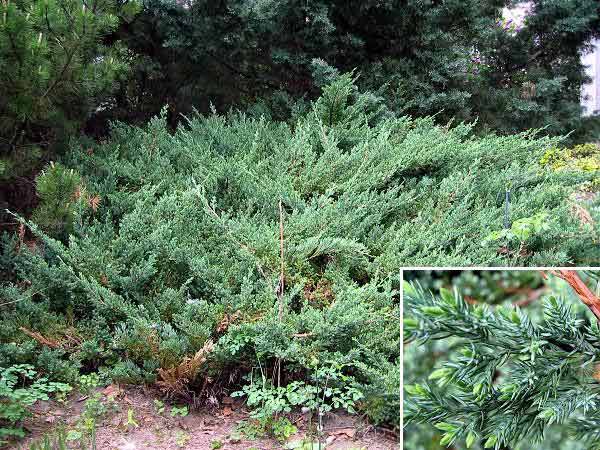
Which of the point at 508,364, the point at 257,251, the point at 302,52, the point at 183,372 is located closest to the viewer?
the point at 508,364

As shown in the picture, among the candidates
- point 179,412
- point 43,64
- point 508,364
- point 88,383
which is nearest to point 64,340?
point 88,383

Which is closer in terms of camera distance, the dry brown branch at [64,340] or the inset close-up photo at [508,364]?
the inset close-up photo at [508,364]

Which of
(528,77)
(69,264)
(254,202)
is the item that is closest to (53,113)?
(69,264)

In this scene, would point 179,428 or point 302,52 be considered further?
point 302,52

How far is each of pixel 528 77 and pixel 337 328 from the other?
646 centimetres

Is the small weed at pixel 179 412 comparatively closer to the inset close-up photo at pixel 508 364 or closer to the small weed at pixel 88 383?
the small weed at pixel 88 383

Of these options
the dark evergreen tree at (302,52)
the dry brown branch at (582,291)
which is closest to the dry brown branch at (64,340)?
the dry brown branch at (582,291)

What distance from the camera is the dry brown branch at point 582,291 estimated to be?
1.24m

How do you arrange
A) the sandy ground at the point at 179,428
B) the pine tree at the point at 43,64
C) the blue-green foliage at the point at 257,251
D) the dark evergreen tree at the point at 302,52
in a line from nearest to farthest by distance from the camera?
the sandy ground at the point at 179,428, the blue-green foliage at the point at 257,251, the pine tree at the point at 43,64, the dark evergreen tree at the point at 302,52

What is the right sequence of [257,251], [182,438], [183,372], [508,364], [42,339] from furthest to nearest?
[257,251] < [42,339] < [183,372] < [182,438] < [508,364]

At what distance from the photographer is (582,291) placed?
1267mm

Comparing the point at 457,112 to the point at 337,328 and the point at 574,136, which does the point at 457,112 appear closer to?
the point at 574,136

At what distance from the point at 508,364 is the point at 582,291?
0.24 metres

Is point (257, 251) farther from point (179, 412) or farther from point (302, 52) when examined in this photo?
point (302, 52)
